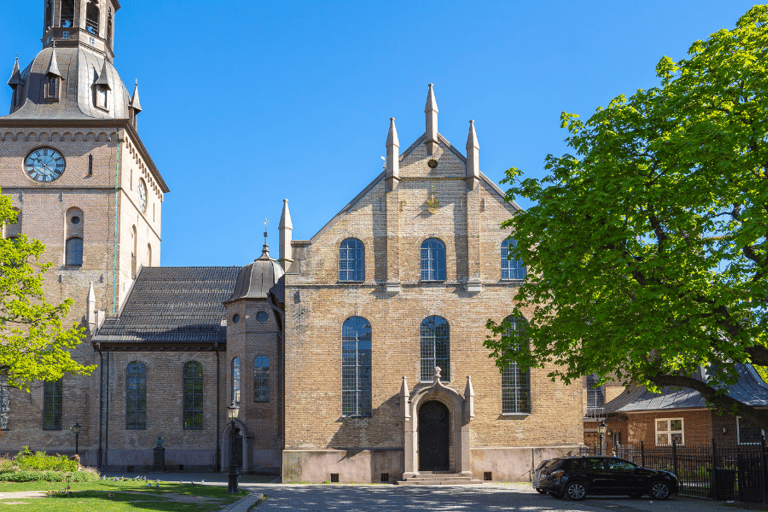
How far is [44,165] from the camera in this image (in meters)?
44.6

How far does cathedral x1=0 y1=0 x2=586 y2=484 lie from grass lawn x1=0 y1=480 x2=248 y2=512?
113 inches

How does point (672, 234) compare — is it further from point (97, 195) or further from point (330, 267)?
point (97, 195)

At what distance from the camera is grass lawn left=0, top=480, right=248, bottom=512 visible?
18.0 metres

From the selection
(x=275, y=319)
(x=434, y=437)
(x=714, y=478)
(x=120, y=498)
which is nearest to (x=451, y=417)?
→ (x=434, y=437)

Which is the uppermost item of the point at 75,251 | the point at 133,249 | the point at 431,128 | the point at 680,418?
the point at 431,128

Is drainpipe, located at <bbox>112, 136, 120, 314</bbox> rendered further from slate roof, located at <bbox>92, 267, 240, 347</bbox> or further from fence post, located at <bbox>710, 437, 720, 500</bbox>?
fence post, located at <bbox>710, 437, 720, 500</bbox>

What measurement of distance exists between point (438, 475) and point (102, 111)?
97.8 ft

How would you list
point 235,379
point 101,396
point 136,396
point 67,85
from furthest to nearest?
point 67,85 → point 136,396 → point 101,396 → point 235,379

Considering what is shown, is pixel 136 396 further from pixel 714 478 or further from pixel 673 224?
pixel 673 224

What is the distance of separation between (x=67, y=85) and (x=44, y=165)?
498 centimetres

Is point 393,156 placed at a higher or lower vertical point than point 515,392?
higher

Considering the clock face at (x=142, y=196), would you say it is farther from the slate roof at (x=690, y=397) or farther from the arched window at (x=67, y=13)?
the slate roof at (x=690, y=397)

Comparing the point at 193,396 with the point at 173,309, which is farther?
the point at 173,309

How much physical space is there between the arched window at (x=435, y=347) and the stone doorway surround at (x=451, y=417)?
0.56 metres
